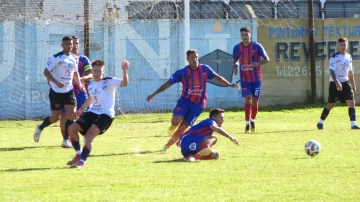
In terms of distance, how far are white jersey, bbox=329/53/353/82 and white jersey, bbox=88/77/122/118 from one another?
289 inches

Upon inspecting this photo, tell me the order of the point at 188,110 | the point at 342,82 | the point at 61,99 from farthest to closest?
the point at 342,82, the point at 61,99, the point at 188,110

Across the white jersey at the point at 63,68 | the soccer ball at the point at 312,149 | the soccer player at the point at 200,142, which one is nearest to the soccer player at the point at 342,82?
the soccer ball at the point at 312,149

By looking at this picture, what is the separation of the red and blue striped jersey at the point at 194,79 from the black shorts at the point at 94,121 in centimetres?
244

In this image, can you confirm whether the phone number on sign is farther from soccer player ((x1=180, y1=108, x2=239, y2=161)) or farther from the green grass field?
soccer player ((x1=180, y1=108, x2=239, y2=161))

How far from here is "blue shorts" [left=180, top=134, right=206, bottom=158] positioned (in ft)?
39.7

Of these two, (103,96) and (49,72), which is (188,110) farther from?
(103,96)

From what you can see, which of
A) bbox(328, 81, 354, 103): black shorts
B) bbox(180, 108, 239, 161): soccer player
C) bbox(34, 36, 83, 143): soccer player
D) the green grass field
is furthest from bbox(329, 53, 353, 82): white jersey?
bbox(180, 108, 239, 161): soccer player

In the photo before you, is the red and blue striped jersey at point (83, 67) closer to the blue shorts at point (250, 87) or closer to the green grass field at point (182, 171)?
the green grass field at point (182, 171)

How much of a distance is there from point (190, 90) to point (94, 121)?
2740mm

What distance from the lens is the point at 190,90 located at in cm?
1392

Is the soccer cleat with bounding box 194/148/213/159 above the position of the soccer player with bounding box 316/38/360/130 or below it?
below

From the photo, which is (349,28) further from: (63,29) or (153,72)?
(63,29)

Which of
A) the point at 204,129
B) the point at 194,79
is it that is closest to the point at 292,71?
the point at 194,79

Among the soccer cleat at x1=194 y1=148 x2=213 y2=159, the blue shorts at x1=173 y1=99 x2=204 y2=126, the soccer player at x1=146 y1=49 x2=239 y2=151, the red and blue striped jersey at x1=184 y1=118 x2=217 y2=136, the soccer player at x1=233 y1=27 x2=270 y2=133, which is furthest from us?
the soccer player at x1=233 y1=27 x2=270 y2=133
